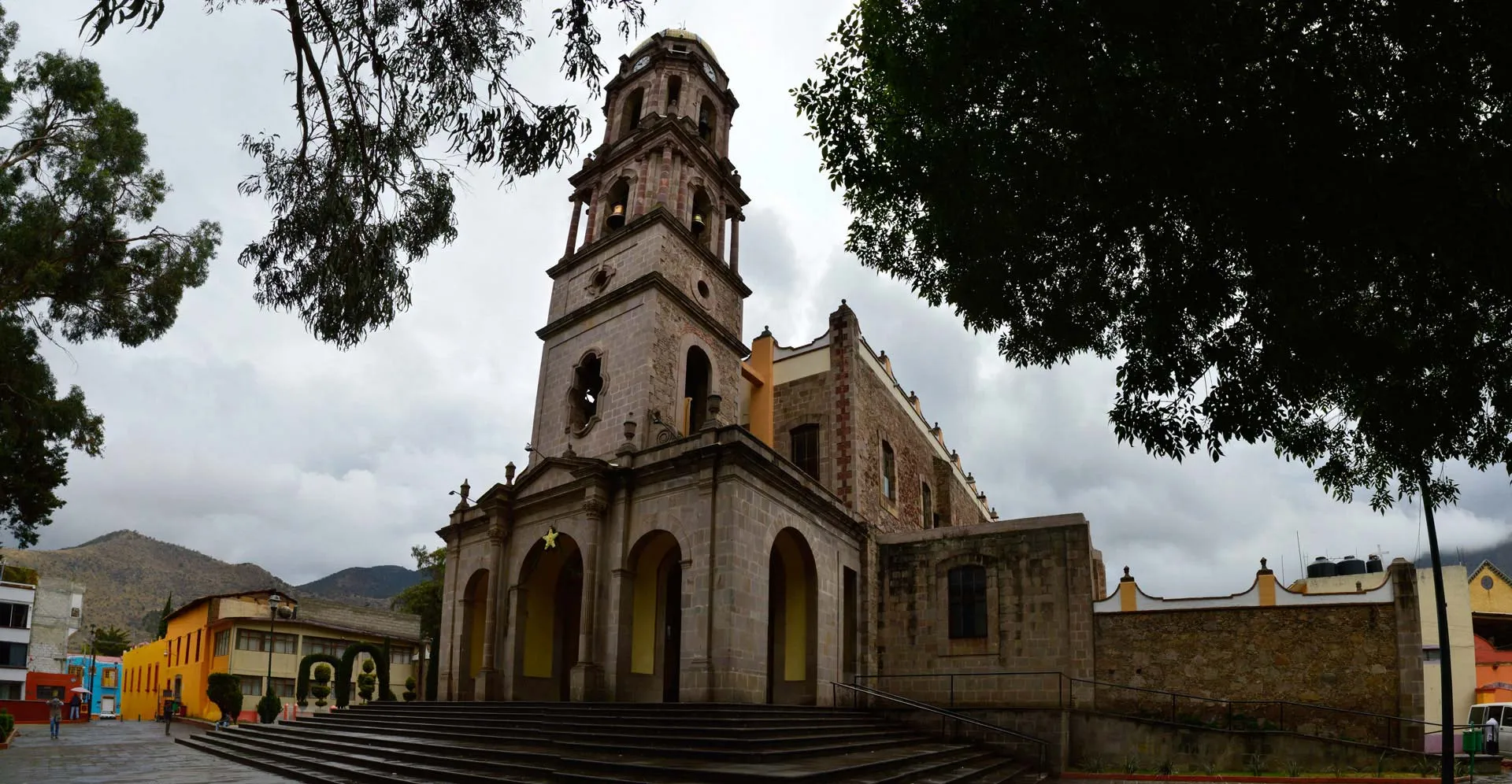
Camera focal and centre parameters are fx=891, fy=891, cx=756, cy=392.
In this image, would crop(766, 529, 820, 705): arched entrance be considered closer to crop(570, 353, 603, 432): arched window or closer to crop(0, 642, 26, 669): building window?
crop(570, 353, 603, 432): arched window

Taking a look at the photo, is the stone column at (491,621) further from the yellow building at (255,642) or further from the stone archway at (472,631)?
the yellow building at (255,642)

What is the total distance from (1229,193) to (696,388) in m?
16.4

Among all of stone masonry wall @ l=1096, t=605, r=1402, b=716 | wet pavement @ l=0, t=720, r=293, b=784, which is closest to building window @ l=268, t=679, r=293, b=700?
wet pavement @ l=0, t=720, r=293, b=784

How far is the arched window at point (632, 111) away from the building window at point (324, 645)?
28.6 m

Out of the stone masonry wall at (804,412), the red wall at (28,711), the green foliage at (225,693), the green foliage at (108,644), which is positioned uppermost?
the stone masonry wall at (804,412)

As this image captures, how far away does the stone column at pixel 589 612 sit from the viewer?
16.4 m

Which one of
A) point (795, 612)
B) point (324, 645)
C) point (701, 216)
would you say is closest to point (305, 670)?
point (795, 612)

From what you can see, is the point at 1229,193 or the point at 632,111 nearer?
the point at 1229,193

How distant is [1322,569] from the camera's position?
39.4 meters

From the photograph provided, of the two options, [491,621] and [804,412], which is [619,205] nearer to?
[804,412]

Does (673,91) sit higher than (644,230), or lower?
higher

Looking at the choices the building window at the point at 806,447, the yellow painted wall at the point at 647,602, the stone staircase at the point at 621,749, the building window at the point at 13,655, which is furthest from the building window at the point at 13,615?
the building window at the point at 806,447

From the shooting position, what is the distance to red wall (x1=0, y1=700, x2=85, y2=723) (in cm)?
3459

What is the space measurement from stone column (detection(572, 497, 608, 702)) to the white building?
→ 42619 millimetres
